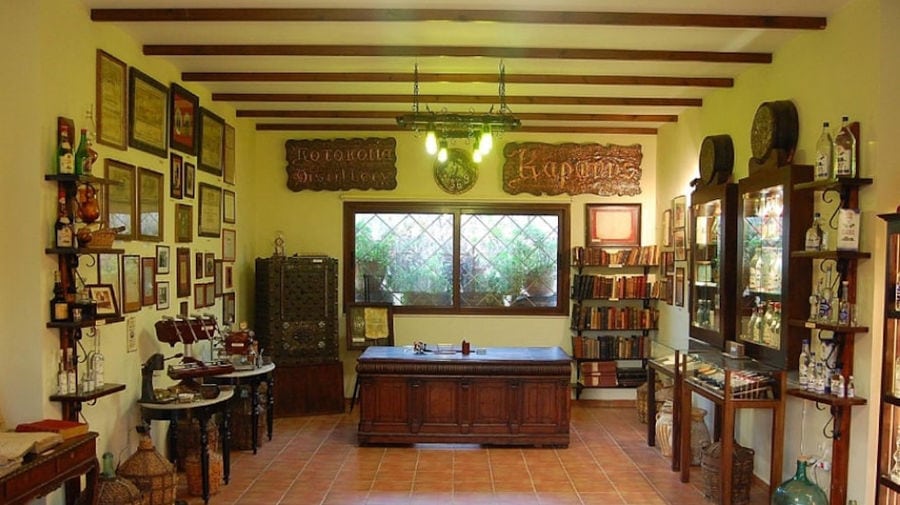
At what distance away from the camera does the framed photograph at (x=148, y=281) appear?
5107mm

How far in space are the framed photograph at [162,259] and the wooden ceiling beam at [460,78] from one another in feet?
4.91

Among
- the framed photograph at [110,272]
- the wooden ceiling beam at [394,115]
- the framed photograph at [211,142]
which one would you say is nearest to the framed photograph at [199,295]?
the framed photograph at [211,142]

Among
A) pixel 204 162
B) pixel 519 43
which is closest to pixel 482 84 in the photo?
pixel 519 43

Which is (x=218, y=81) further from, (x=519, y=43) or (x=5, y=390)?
(x=5, y=390)

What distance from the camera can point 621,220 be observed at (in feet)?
26.7

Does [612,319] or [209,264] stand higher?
[209,264]

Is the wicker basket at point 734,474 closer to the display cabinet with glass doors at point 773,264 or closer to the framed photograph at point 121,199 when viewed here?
the display cabinet with glass doors at point 773,264

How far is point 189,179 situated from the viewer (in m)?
6.04

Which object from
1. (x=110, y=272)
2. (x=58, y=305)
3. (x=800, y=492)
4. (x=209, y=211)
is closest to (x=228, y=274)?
(x=209, y=211)

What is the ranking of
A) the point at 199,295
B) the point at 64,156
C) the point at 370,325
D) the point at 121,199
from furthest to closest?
the point at 370,325, the point at 199,295, the point at 121,199, the point at 64,156

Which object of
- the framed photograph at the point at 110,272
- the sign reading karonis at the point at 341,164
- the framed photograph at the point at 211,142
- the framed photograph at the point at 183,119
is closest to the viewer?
the framed photograph at the point at 110,272

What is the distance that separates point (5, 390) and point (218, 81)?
10.1ft

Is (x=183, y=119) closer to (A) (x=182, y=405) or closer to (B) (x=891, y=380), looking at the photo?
(A) (x=182, y=405)

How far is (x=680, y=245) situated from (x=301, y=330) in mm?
4159
